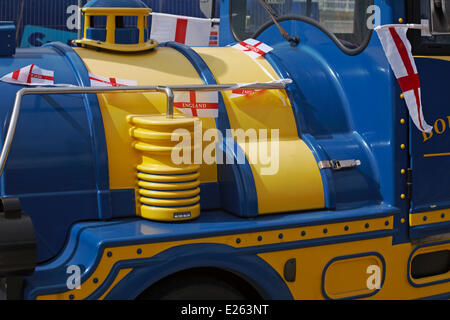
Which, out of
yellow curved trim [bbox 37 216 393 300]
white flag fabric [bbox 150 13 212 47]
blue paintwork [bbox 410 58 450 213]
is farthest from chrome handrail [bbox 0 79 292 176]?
white flag fabric [bbox 150 13 212 47]

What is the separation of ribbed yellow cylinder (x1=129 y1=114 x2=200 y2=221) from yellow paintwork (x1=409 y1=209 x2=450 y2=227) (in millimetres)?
1144

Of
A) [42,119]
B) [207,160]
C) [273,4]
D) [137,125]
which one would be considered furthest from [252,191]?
[273,4]

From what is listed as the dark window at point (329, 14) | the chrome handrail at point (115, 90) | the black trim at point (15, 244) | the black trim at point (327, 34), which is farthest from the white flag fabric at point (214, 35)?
the black trim at point (15, 244)

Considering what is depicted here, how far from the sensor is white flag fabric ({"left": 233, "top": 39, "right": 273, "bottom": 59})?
3598 millimetres

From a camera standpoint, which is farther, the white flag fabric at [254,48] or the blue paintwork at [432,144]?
the white flag fabric at [254,48]

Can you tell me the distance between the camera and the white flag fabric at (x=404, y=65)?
313cm

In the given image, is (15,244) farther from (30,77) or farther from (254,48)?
(254,48)

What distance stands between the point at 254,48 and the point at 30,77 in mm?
1307

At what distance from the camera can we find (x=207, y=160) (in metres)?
3.07

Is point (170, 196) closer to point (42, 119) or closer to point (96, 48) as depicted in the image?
point (42, 119)

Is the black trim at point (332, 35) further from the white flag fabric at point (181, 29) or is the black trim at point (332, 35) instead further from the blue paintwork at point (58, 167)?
the blue paintwork at point (58, 167)

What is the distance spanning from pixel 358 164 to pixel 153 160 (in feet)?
3.44

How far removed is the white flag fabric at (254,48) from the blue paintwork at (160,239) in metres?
1.01
